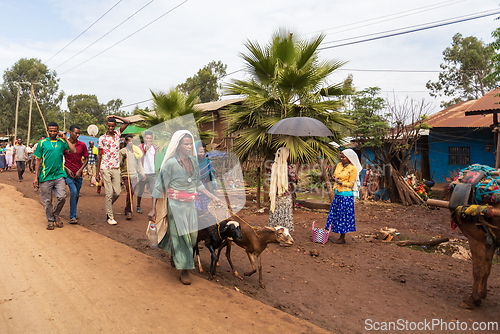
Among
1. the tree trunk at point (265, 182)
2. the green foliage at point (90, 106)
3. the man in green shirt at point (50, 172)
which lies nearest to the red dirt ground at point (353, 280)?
the man in green shirt at point (50, 172)

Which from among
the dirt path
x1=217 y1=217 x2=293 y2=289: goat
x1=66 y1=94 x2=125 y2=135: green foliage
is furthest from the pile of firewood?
x1=66 y1=94 x2=125 y2=135: green foliage

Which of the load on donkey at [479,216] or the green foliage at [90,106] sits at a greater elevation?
the green foliage at [90,106]

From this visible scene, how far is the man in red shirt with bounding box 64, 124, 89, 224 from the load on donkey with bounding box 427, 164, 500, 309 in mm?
6435

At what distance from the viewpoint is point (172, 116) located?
37.4ft

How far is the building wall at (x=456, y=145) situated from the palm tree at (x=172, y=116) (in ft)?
34.5

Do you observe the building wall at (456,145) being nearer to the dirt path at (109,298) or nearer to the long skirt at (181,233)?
the long skirt at (181,233)

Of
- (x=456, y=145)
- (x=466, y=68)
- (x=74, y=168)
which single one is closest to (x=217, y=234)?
(x=74, y=168)

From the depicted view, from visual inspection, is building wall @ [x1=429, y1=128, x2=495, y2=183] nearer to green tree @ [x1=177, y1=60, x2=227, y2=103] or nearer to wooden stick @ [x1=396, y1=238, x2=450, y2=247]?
wooden stick @ [x1=396, y1=238, x2=450, y2=247]

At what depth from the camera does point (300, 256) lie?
19.9 ft

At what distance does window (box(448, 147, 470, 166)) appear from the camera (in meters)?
15.6

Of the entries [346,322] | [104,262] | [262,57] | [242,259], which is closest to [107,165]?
[104,262]

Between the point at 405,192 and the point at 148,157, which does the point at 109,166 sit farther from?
the point at 405,192

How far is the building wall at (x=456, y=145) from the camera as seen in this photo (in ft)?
48.8

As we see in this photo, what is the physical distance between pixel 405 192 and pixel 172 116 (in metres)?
8.54
